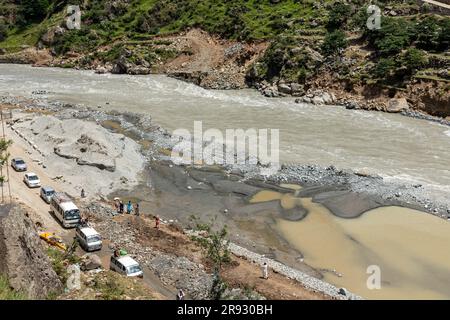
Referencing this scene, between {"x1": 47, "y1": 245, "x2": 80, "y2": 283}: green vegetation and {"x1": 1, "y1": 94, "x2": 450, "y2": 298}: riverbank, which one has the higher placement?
{"x1": 47, "y1": 245, "x2": 80, "y2": 283}: green vegetation

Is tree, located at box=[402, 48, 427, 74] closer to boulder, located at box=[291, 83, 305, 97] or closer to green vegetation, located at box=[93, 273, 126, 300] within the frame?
boulder, located at box=[291, 83, 305, 97]

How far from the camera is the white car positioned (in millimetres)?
39875

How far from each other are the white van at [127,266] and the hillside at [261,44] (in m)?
50.7

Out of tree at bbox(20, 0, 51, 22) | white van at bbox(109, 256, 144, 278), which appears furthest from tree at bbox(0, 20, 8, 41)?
white van at bbox(109, 256, 144, 278)

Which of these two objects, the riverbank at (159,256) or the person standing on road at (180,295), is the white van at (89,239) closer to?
the riverbank at (159,256)

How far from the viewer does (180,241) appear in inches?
1278

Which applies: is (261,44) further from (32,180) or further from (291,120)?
(32,180)

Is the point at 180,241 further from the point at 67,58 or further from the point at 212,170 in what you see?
the point at 67,58

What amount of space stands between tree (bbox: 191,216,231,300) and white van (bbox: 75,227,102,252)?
6.44 m

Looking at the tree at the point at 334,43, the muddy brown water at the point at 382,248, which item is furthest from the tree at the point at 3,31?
the muddy brown water at the point at 382,248

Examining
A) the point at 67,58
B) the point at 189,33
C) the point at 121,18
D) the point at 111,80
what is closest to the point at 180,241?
the point at 111,80

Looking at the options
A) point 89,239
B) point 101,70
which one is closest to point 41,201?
point 89,239

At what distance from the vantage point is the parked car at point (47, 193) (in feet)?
123

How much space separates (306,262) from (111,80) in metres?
68.1
